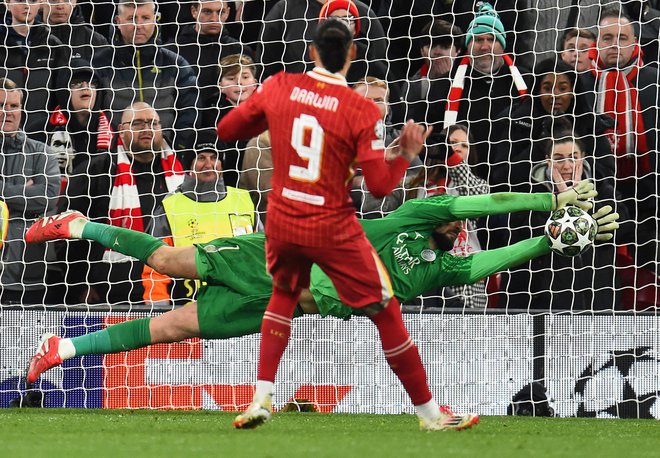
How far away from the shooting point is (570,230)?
7.02 m

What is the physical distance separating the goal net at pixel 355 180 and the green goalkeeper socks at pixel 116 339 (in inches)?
17.9

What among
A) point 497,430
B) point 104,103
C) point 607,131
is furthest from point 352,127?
point 104,103

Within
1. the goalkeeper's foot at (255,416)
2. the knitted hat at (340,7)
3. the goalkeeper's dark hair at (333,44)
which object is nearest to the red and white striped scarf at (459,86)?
the knitted hat at (340,7)

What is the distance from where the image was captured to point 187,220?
8859 mm

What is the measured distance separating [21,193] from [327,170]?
4363 millimetres

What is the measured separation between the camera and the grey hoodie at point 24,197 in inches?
354

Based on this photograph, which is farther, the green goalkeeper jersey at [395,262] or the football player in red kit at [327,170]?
the green goalkeeper jersey at [395,262]

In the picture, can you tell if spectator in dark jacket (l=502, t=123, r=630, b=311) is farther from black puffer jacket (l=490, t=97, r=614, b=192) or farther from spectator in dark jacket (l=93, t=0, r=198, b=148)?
spectator in dark jacket (l=93, t=0, r=198, b=148)

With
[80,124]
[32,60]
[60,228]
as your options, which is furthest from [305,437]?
[32,60]

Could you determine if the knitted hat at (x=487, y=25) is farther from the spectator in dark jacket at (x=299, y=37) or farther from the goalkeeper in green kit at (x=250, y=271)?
the goalkeeper in green kit at (x=250, y=271)

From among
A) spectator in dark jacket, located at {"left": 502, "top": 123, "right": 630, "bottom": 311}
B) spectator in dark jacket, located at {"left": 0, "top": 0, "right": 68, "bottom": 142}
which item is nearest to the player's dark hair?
spectator in dark jacket, located at {"left": 502, "top": 123, "right": 630, "bottom": 311}

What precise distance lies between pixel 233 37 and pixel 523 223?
119 inches

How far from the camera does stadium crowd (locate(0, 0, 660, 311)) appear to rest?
A: 8.88 metres

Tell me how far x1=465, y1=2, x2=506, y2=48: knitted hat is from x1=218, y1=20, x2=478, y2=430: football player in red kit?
12.7 feet
